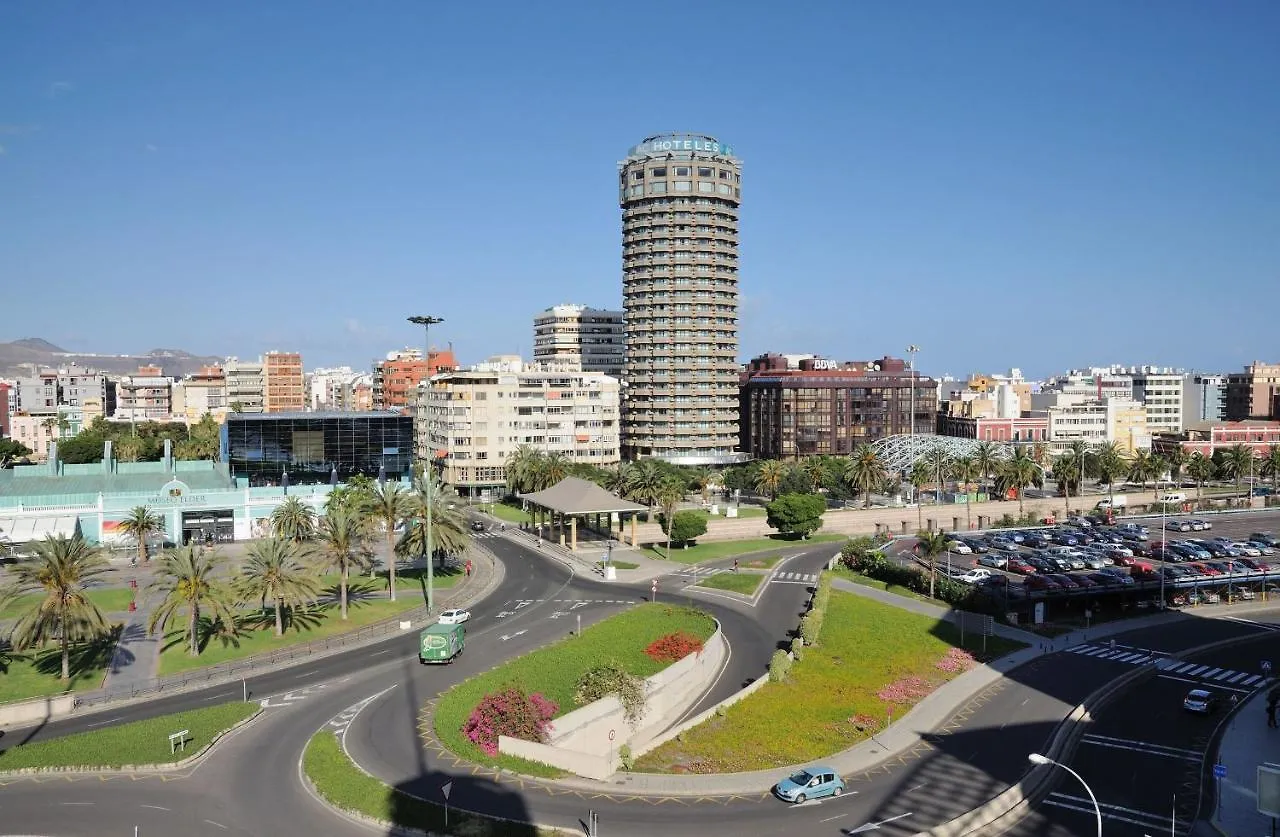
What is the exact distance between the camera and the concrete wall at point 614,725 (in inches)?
1726

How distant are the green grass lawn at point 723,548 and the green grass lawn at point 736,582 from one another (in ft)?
29.8

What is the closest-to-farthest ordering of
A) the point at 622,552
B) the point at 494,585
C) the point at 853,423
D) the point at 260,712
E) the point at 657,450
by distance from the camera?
1. the point at 260,712
2. the point at 494,585
3. the point at 622,552
4. the point at 657,450
5. the point at 853,423

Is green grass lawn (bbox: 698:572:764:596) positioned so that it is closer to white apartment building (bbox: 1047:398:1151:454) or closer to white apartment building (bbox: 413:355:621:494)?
white apartment building (bbox: 413:355:621:494)

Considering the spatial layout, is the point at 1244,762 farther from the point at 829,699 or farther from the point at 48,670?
the point at 48,670

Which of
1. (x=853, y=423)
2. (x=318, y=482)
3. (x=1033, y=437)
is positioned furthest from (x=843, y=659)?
(x=1033, y=437)

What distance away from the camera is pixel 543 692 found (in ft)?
172

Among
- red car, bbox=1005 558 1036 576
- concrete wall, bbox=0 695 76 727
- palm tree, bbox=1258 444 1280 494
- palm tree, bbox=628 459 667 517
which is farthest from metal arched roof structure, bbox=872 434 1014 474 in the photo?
concrete wall, bbox=0 695 76 727

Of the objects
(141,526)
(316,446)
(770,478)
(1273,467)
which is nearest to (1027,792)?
(141,526)

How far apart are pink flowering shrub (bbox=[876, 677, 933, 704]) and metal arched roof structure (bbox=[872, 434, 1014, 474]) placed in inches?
3241

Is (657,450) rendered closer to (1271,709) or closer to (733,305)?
(733,305)

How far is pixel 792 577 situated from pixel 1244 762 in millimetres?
47228

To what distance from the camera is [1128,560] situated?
314ft

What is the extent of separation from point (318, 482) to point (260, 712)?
2875 inches

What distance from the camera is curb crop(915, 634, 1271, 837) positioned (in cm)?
3825
